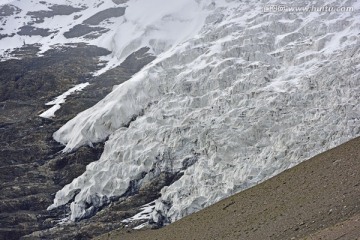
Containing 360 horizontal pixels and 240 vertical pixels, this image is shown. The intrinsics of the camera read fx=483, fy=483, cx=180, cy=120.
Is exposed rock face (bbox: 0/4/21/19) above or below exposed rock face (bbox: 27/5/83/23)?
above

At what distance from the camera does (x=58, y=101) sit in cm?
6825

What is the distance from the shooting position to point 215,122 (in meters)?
45.8

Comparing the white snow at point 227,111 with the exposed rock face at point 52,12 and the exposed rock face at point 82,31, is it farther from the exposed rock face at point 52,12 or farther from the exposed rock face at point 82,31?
the exposed rock face at point 52,12

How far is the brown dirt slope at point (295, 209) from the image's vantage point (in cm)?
2006

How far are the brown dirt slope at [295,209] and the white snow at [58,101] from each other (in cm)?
3104

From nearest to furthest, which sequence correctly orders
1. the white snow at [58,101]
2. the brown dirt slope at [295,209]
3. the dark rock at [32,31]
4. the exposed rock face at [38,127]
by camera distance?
1. the brown dirt slope at [295,209]
2. the exposed rock face at [38,127]
3. the white snow at [58,101]
4. the dark rock at [32,31]

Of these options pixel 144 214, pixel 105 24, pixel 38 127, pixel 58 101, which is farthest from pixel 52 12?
pixel 144 214

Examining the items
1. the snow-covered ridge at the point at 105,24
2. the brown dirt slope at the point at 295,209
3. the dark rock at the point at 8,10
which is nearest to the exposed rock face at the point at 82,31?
the snow-covered ridge at the point at 105,24

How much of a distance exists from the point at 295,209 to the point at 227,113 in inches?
868

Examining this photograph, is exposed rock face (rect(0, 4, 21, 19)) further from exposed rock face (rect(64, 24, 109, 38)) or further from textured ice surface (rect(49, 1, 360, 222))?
textured ice surface (rect(49, 1, 360, 222))

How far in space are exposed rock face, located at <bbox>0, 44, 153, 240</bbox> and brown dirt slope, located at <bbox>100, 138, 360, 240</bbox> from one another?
13.9 m

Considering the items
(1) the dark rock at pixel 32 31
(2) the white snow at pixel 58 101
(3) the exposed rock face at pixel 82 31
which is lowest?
(2) the white snow at pixel 58 101

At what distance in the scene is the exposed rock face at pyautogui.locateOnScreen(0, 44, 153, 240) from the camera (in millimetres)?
48375

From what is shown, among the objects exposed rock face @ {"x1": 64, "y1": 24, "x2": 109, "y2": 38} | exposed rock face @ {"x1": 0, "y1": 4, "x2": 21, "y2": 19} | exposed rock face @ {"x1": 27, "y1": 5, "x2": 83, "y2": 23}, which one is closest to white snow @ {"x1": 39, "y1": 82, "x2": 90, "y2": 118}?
exposed rock face @ {"x1": 64, "y1": 24, "x2": 109, "y2": 38}
